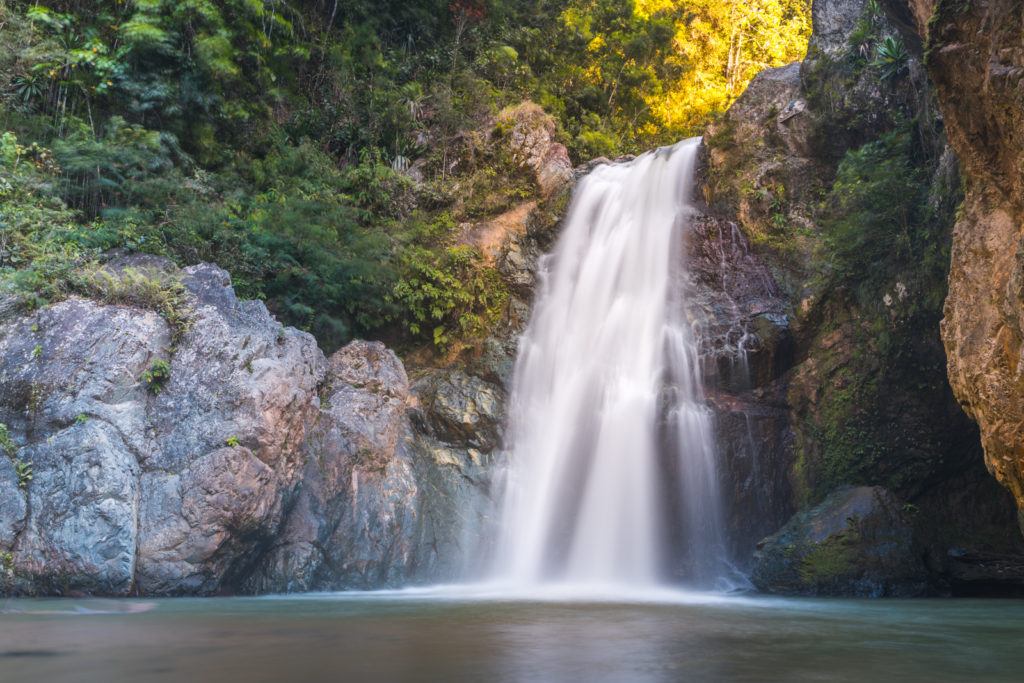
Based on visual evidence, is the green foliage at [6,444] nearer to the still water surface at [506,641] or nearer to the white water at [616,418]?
the still water surface at [506,641]

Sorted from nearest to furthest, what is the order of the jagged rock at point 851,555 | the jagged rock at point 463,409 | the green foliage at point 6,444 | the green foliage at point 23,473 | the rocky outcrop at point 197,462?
the rocky outcrop at point 197,462
the green foliage at point 23,473
the green foliage at point 6,444
the jagged rock at point 851,555
the jagged rock at point 463,409

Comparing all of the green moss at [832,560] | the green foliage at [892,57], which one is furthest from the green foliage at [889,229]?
the green moss at [832,560]

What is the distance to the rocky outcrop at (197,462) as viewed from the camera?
30.3 feet

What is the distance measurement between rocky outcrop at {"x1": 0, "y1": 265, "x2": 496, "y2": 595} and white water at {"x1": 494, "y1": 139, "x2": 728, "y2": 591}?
1.89 meters

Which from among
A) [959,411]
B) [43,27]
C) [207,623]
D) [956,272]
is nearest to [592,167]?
[959,411]

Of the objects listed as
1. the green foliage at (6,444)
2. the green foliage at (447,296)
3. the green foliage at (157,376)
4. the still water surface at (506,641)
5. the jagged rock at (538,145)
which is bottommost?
the still water surface at (506,641)

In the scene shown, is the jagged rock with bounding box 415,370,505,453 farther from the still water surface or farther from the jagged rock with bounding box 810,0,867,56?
the jagged rock with bounding box 810,0,867,56

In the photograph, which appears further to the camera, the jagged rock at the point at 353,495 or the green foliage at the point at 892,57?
the green foliage at the point at 892,57

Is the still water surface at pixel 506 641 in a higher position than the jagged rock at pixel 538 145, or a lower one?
lower

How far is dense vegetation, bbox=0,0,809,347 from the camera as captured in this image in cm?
1410

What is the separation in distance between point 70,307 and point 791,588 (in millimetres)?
10736

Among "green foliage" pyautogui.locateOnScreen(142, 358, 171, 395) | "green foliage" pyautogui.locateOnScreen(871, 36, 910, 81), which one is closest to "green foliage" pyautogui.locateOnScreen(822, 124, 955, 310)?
"green foliage" pyautogui.locateOnScreen(871, 36, 910, 81)

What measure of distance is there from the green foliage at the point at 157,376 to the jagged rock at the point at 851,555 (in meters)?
8.74

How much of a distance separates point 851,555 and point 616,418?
4.41m
